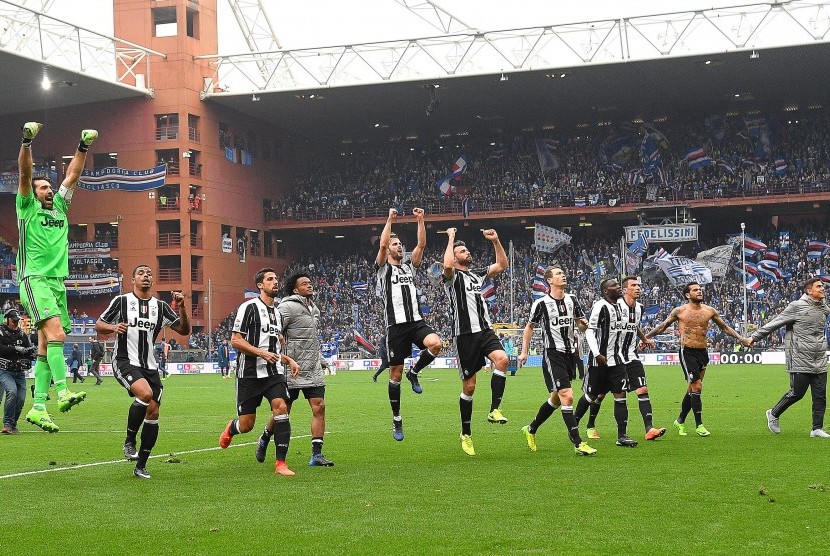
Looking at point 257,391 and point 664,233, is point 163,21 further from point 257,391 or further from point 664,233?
point 257,391

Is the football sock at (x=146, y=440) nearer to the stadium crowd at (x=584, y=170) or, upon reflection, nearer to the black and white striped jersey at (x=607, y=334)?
the black and white striped jersey at (x=607, y=334)

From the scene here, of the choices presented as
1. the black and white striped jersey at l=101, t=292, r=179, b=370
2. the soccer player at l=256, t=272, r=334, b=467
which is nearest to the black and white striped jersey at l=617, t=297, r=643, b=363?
the soccer player at l=256, t=272, r=334, b=467

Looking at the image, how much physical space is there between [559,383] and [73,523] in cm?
679

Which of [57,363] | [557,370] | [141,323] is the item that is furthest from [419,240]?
[57,363]

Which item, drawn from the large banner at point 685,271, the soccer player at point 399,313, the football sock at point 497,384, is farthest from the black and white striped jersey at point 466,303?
the large banner at point 685,271

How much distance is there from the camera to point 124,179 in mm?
61562

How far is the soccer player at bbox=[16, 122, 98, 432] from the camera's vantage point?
35.6 ft

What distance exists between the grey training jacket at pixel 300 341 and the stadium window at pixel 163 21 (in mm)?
53544

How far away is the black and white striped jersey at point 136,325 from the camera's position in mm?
12500

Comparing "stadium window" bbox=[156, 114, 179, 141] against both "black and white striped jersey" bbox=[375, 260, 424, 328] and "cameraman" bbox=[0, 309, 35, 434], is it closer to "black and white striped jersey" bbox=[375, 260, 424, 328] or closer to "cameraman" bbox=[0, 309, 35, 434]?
"cameraman" bbox=[0, 309, 35, 434]

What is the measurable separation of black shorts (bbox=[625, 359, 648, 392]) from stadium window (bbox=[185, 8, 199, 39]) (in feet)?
175

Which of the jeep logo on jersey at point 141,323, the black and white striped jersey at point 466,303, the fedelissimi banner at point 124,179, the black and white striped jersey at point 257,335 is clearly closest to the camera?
the black and white striped jersey at point 257,335

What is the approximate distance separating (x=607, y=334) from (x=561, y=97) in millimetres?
51358

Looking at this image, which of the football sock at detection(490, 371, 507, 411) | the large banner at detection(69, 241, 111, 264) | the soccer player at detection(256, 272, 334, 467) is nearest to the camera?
the soccer player at detection(256, 272, 334, 467)
